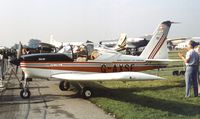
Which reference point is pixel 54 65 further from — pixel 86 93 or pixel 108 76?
pixel 108 76

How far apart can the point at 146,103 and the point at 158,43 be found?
20.7 feet

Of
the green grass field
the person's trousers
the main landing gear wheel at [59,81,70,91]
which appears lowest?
the green grass field

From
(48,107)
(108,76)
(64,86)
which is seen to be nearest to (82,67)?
(64,86)

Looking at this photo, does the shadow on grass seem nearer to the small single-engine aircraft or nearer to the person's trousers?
the small single-engine aircraft

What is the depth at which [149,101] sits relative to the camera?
9.85 m

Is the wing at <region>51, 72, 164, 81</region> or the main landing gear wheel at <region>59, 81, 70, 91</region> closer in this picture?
the wing at <region>51, 72, 164, 81</region>

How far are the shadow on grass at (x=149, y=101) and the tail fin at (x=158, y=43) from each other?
7.93 ft

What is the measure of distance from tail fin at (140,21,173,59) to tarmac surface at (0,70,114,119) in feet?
14.9

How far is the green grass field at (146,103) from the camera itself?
26.0 ft

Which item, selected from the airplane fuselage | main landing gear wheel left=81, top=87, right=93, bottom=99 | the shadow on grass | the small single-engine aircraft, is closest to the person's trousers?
the shadow on grass

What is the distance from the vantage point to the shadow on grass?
8398mm

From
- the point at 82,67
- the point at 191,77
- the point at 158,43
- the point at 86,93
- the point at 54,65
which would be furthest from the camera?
the point at 158,43

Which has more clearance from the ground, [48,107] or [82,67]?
[82,67]

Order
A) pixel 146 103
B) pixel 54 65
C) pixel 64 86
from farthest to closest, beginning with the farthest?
1. pixel 64 86
2. pixel 54 65
3. pixel 146 103
